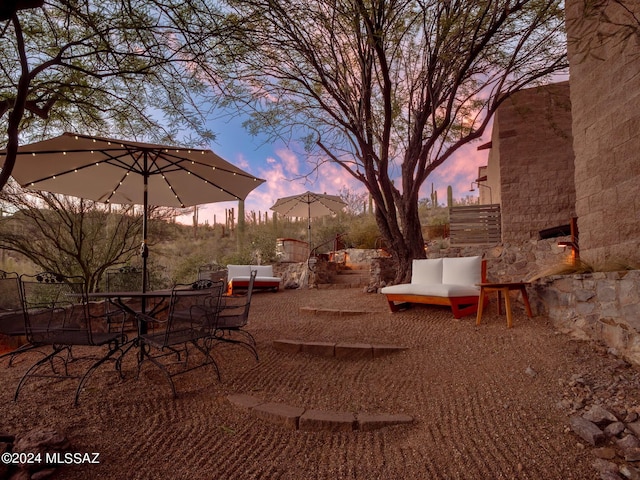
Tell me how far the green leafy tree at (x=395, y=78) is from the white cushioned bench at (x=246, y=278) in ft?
11.0

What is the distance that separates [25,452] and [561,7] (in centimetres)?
809

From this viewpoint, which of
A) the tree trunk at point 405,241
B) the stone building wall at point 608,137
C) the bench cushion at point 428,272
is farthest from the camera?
the tree trunk at point 405,241

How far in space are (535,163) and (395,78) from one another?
370cm

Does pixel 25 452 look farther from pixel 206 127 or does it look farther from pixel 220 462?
pixel 206 127

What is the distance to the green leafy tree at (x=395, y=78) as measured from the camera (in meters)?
5.54

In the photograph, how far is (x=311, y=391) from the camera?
2.93 meters

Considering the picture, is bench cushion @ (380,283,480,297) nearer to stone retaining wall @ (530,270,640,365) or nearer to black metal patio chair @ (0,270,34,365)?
stone retaining wall @ (530,270,640,365)

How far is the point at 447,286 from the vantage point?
473 centimetres

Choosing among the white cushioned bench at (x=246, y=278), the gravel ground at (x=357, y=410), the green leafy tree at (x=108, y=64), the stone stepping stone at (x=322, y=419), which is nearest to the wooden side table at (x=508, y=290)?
the gravel ground at (x=357, y=410)

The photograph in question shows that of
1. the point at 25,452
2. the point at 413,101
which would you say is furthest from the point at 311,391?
the point at 413,101

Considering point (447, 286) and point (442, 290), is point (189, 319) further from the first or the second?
point (447, 286)

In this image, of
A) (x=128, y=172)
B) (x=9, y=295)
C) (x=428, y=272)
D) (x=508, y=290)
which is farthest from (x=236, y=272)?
(x=508, y=290)

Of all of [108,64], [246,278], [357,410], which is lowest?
[357,410]

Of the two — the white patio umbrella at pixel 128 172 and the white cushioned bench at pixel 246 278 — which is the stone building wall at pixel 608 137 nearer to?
the white patio umbrella at pixel 128 172
